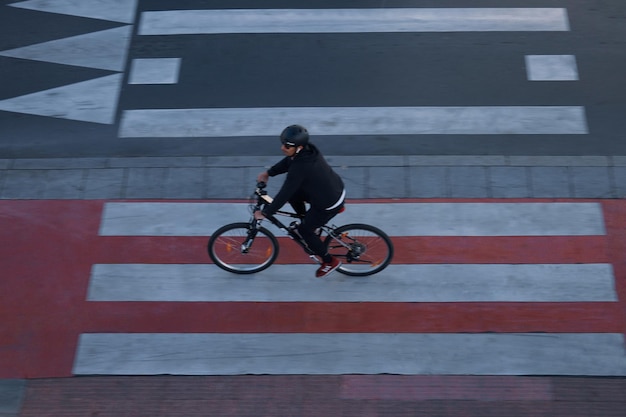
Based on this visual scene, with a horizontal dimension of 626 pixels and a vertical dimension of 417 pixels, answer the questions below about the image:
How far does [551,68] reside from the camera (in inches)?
390

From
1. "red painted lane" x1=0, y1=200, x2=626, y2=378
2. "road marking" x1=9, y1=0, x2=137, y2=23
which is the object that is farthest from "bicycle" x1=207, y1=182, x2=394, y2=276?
"road marking" x1=9, y1=0, x2=137, y2=23

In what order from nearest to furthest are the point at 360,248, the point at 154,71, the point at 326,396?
the point at 326,396 → the point at 360,248 → the point at 154,71

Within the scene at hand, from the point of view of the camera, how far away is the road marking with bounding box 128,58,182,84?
9961 mm

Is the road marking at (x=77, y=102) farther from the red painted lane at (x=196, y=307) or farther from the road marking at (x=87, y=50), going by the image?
the red painted lane at (x=196, y=307)

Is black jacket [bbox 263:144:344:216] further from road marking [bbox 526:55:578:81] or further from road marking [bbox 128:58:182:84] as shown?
road marking [bbox 526:55:578:81]

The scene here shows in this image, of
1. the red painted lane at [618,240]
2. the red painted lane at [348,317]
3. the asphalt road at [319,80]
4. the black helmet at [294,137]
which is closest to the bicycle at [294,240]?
the red painted lane at [348,317]

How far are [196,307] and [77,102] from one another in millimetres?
4086

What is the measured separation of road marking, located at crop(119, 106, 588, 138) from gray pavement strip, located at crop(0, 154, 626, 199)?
1.60ft

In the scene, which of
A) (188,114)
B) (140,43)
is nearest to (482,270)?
(188,114)

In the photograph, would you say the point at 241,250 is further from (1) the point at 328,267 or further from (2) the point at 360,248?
(2) the point at 360,248

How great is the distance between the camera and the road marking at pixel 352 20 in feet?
34.5

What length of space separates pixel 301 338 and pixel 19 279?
136 inches

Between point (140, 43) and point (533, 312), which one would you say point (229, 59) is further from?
point (533, 312)

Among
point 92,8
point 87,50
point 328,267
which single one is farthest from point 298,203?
point 92,8
